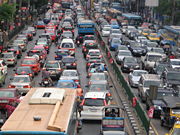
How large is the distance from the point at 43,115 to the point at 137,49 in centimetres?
4001

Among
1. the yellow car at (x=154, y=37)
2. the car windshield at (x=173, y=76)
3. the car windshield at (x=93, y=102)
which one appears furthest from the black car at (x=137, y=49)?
the car windshield at (x=93, y=102)

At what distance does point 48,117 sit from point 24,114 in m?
0.76

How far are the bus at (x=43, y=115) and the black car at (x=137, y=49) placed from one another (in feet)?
119

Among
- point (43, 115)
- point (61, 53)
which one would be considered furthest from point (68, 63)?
point (43, 115)

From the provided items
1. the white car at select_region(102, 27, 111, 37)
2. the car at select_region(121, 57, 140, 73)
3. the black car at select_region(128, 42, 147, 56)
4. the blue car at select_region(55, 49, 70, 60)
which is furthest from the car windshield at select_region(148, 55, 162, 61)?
the white car at select_region(102, 27, 111, 37)

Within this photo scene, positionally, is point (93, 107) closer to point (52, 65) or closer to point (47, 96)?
point (47, 96)

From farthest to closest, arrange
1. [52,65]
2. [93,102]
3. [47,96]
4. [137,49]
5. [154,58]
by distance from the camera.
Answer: [137,49] < [154,58] < [52,65] < [93,102] < [47,96]

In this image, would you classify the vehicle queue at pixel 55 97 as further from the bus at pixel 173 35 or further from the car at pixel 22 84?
the bus at pixel 173 35

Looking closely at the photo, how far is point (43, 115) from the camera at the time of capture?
43.4 ft

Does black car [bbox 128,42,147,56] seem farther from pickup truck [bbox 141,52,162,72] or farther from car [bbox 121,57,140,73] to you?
car [bbox 121,57,140,73]

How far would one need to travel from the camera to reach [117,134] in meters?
19.2

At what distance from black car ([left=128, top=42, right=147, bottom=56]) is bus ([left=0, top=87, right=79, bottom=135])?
119 feet

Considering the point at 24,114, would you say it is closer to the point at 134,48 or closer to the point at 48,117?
the point at 48,117

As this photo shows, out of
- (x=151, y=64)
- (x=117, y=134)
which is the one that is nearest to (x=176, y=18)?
(x=151, y=64)
